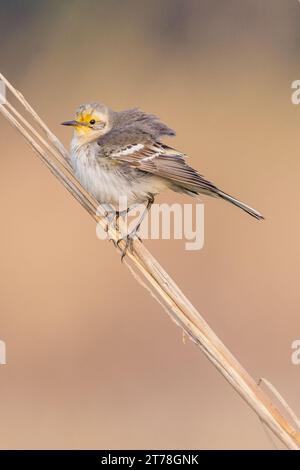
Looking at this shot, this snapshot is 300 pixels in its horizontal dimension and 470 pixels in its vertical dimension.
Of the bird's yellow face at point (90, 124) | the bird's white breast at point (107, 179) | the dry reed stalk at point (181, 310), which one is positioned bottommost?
the dry reed stalk at point (181, 310)

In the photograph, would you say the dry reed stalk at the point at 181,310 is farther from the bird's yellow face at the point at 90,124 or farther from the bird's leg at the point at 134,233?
the bird's yellow face at the point at 90,124

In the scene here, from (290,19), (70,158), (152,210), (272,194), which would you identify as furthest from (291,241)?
(70,158)

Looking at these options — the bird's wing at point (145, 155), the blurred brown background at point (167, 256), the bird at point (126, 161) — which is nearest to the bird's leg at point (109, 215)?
the bird at point (126, 161)

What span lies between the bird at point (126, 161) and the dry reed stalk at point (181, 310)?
451 millimetres

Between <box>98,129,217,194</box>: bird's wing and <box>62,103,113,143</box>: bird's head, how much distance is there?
86mm

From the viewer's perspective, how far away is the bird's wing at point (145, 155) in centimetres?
518

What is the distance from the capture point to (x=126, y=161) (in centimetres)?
525

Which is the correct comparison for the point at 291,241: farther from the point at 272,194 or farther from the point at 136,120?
the point at 136,120

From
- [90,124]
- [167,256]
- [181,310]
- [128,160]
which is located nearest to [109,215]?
[128,160]

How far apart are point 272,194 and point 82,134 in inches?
152

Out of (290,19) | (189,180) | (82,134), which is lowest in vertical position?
(189,180)

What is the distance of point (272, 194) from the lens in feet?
29.5

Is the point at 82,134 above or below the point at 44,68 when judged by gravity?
below

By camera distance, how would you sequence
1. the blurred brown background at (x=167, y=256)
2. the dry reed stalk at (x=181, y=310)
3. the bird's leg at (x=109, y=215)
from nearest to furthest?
the dry reed stalk at (x=181, y=310), the bird's leg at (x=109, y=215), the blurred brown background at (x=167, y=256)
